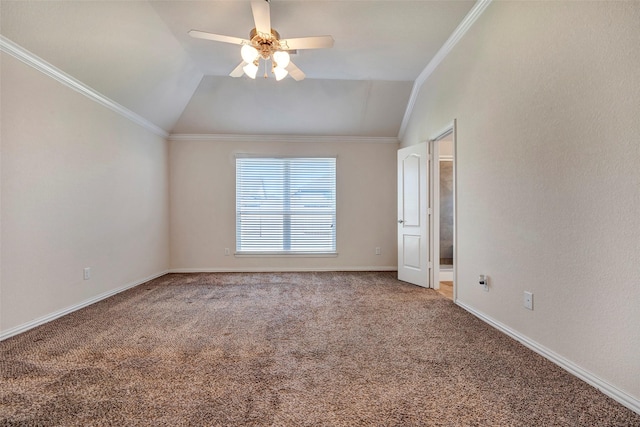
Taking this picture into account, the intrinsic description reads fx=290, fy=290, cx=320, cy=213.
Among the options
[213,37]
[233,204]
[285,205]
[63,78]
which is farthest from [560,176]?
[233,204]

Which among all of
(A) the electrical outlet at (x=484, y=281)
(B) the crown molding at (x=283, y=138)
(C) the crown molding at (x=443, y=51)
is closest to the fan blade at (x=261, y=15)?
(C) the crown molding at (x=443, y=51)

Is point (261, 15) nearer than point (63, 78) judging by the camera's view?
Yes

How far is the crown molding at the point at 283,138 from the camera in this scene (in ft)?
16.3

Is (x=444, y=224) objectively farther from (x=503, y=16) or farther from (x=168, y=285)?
(x=168, y=285)

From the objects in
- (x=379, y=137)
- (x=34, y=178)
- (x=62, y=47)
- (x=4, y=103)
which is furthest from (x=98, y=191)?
(x=379, y=137)

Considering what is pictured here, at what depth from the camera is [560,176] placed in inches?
72.7

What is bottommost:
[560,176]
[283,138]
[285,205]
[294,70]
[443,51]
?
[285,205]

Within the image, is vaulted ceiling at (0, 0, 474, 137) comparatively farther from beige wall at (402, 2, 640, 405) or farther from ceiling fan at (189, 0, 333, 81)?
beige wall at (402, 2, 640, 405)

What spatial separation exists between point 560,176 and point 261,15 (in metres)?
2.34

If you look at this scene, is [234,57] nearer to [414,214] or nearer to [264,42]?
[264,42]

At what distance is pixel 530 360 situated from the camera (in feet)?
6.36

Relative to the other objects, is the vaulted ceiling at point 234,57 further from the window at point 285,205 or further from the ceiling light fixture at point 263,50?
the window at point 285,205

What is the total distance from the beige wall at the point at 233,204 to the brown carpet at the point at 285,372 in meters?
1.97

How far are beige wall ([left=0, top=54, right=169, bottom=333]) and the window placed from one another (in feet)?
5.06
